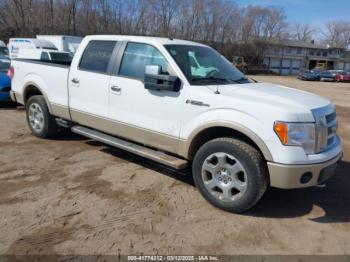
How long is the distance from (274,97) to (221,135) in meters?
0.76

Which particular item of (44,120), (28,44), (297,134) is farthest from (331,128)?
(28,44)

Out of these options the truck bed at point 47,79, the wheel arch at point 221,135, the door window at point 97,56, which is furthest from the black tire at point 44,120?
the wheel arch at point 221,135

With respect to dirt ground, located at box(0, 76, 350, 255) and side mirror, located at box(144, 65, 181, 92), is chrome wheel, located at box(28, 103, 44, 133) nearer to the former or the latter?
dirt ground, located at box(0, 76, 350, 255)

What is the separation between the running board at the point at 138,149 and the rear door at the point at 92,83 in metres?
0.14

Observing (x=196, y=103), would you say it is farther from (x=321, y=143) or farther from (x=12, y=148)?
(x=12, y=148)

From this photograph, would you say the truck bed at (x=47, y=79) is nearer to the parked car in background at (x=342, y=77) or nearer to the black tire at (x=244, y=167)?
the black tire at (x=244, y=167)

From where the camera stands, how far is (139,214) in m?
4.00

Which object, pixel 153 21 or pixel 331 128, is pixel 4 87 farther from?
pixel 153 21

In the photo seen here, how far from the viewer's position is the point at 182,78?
14.4ft

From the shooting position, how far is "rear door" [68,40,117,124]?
5238mm

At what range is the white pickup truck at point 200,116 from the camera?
3.71 meters

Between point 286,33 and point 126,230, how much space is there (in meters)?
87.2

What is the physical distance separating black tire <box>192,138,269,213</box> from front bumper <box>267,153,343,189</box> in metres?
0.12

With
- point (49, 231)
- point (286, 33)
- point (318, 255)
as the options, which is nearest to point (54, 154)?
point (49, 231)
